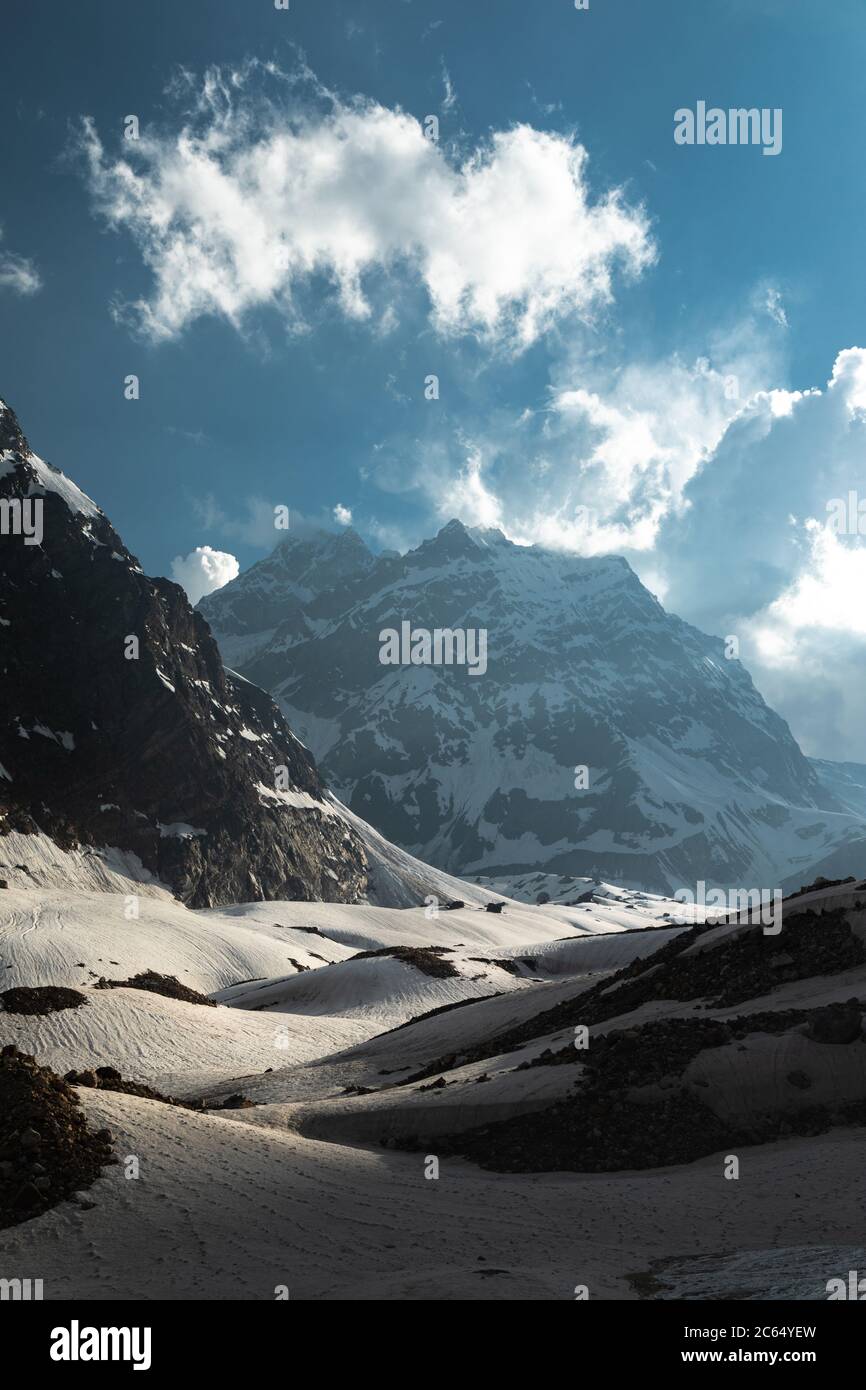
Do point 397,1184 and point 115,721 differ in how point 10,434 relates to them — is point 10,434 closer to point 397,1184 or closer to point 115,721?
point 115,721

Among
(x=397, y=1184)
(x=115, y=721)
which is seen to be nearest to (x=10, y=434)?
(x=115, y=721)

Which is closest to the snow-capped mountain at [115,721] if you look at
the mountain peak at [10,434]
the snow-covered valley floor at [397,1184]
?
the mountain peak at [10,434]

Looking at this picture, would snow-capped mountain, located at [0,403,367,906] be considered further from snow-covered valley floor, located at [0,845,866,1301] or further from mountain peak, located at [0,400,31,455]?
snow-covered valley floor, located at [0,845,866,1301]

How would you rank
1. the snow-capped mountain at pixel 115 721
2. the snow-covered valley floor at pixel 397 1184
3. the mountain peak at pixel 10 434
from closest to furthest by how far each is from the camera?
the snow-covered valley floor at pixel 397 1184
the snow-capped mountain at pixel 115 721
the mountain peak at pixel 10 434

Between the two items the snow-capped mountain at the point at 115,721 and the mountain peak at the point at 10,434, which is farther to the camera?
the mountain peak at the point at 10,434

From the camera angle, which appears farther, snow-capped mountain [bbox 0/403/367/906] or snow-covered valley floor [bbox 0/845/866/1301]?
snow-capped mountain [bbox 0/403/367/906]

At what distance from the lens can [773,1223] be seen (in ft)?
37.8

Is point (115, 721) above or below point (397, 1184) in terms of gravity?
above

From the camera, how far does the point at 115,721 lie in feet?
488

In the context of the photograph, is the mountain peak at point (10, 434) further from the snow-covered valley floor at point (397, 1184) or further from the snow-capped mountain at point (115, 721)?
the snow-covered valley floor at point (397, 1184)

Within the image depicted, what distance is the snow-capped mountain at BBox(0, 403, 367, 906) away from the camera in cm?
13425

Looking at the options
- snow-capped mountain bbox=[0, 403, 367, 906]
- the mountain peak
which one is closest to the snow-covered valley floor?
snow-capped mountain bbox=[0, 403, 367, 906]

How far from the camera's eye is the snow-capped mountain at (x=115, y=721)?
134250 mm

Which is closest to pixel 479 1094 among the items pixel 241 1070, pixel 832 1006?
pixel 832 1006
